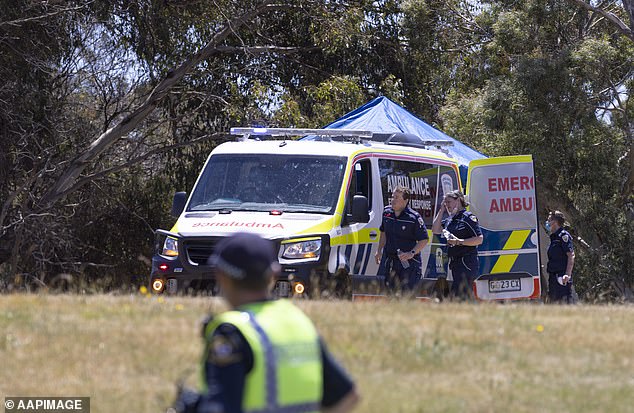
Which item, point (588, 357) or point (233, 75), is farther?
point (233, 75)

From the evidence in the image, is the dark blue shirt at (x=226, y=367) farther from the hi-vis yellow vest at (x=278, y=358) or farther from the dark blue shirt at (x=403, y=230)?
the dark blue shirt at (x=403, y=230)

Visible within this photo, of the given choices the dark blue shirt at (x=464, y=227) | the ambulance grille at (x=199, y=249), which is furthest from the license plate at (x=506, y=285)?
the ambulance grille at (x=199, y=249)

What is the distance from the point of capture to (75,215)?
2628 centimetres

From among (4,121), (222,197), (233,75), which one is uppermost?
(233,75)

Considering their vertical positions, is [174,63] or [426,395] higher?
[174,63]

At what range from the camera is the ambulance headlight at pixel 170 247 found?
12078 mm

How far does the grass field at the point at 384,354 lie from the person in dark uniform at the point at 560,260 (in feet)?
15.6

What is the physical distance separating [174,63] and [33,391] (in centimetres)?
1947

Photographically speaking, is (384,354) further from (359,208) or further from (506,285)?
(506,285)

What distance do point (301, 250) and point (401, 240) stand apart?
1.47 m

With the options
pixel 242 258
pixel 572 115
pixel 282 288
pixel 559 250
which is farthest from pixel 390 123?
pixel 242 258

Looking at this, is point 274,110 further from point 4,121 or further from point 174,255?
point 174,255

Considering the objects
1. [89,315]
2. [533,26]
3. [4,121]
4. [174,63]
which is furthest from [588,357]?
[533,26]

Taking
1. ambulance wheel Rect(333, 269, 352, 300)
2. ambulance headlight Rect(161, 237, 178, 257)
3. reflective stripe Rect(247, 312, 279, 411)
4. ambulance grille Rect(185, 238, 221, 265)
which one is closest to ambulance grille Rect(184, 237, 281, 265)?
ambulance grille Rect(185, 238, 221, 265)
